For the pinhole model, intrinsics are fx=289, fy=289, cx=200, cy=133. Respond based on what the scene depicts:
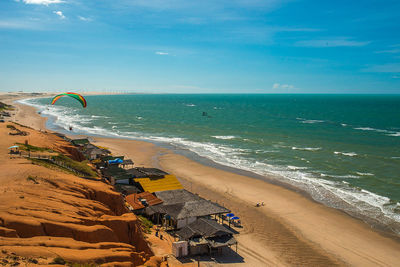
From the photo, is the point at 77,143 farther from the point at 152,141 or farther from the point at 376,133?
the point at 376,133

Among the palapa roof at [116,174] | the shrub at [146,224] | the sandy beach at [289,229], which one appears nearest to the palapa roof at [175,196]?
the shrub at [146,224]

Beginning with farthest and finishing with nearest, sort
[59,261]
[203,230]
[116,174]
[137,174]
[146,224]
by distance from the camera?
1. [137,174]
2. [116,174]
3. [146,224]
4. [203,230]
5. [59,261]

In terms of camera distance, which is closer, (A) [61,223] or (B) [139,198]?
(A) [61,223]

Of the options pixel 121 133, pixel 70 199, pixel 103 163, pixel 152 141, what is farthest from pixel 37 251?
pixel 121 133

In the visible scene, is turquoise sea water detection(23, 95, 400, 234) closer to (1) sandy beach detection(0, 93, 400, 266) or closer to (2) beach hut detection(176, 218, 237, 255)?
(1) sandy beach detection(0, 93, 400, 266)

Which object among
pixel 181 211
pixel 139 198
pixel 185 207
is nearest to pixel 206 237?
pixel 181 211

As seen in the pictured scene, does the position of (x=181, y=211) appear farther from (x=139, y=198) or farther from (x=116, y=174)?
(x=116, y=174)
